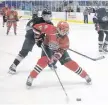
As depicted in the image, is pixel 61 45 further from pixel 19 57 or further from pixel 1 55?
pixel 1 55

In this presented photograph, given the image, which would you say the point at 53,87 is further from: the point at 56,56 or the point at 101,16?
the point at 101,16

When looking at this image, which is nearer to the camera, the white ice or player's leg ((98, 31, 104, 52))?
the white ice

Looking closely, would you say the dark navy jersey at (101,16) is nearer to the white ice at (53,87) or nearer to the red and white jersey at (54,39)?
the white ice at (53,87)

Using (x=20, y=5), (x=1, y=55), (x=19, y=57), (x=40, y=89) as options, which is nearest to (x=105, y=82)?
(x=40, y=89)

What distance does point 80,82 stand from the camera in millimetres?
4707

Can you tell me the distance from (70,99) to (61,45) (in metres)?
0.76

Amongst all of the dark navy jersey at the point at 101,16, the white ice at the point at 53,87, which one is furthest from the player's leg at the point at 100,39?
the white ice at the point at 53,87

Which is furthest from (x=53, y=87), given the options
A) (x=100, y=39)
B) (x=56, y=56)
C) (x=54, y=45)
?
(x=100, y=39)

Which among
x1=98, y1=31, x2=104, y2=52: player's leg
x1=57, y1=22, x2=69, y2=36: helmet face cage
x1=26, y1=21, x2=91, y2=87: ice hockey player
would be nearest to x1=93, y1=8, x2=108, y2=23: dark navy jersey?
x1=98, y1=31, x2=104, y2=52: player's leg

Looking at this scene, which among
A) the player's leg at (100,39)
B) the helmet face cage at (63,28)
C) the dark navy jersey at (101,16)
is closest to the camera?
the helmet face cage at (63,28)

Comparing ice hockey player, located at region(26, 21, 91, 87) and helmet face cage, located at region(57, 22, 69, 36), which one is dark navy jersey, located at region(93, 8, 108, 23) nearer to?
ice hockey player, located at region(26, 21, 91, 87)

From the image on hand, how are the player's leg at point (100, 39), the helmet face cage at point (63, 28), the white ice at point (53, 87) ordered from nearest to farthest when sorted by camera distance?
1. the white ice at point (53, 87)
2. the helmet face cage at point (63, 28)
3. the player's leg at point (100, 39)

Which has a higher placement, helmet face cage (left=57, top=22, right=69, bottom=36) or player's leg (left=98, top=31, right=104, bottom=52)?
helmet face cage (left=57, top=22, right=69, bottom=36)

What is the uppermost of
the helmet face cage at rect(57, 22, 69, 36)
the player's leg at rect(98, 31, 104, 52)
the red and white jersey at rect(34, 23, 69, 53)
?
the helmet face cage at rect(57, 22, 69, 36)
